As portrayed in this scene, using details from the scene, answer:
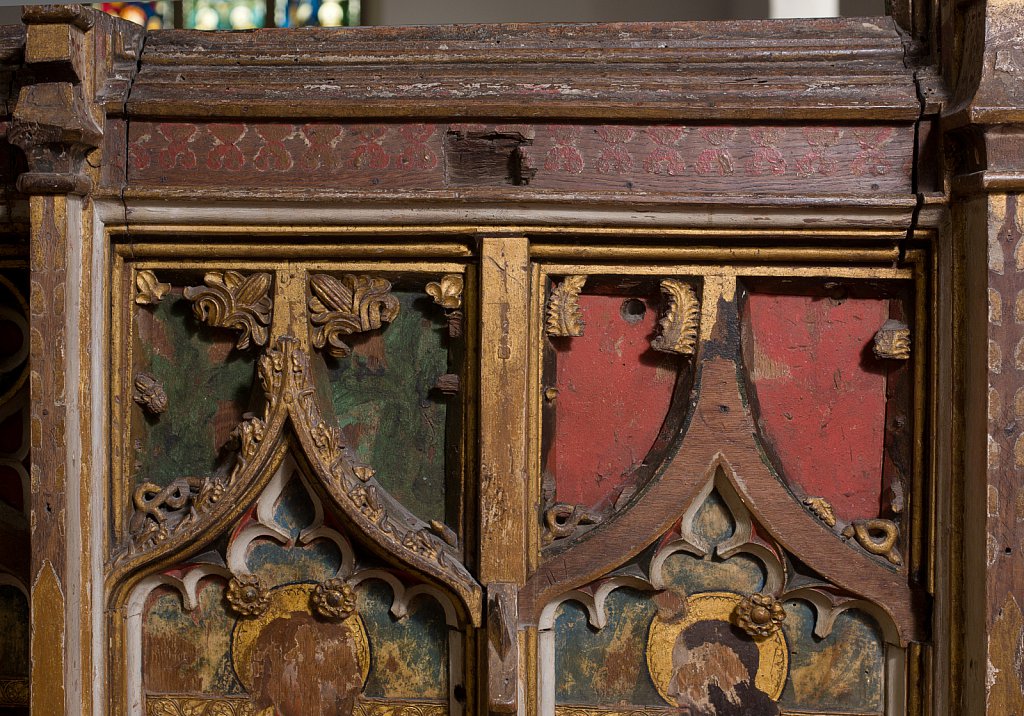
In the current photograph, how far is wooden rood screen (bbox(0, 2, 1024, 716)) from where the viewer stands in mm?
2100

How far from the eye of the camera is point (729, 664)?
7.36ft

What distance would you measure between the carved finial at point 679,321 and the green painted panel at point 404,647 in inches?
30.9

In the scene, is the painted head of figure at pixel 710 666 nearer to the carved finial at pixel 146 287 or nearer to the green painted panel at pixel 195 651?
the green painted panel at pixel 195 651

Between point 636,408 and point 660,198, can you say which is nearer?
point 660,198

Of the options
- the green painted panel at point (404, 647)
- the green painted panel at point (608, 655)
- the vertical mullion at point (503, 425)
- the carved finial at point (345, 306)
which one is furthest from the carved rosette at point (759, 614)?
the carved finial at point (345, 306)

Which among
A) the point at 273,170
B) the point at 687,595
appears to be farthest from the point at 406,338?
the point at 687,595

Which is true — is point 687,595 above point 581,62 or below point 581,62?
below

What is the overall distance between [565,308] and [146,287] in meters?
0.93

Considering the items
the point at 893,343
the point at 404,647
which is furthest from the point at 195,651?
the point at 893,343

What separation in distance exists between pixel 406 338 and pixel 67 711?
3.48ft

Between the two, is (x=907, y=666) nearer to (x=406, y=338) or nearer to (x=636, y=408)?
(x=636, y=408)

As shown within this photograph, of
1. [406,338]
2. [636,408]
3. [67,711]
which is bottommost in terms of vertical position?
[67,711]

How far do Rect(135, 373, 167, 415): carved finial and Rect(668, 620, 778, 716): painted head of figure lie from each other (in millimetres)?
1271

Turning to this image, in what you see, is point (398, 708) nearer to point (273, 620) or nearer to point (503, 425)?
point (273, 620)
